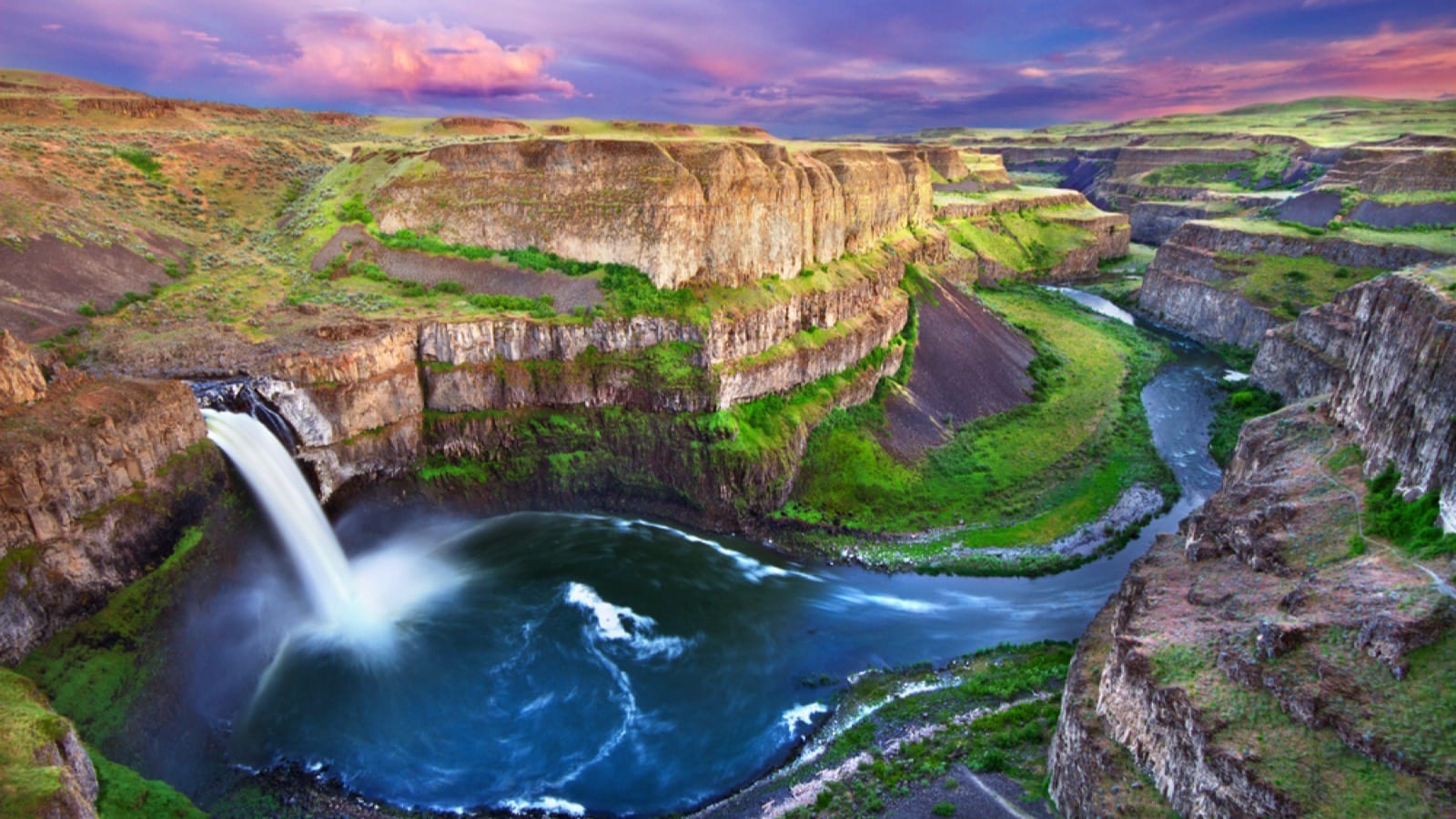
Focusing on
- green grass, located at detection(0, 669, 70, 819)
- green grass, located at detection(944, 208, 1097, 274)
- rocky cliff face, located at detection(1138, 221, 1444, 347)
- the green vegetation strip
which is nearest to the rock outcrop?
green grass, located at detection(0, 669, 70, 819)

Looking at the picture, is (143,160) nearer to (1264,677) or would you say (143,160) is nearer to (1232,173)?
(1264,677)

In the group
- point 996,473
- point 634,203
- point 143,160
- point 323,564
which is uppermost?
point 143,160

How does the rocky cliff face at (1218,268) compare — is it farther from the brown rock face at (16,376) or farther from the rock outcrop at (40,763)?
the brown rock face at (16,376)

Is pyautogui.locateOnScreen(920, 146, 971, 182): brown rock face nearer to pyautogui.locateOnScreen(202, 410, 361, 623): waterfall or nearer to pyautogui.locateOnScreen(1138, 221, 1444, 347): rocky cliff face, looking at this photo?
pyautogui.locateOnScreen(1138, 221, 1444, 347): rocky cliff face

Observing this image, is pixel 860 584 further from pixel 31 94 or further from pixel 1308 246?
pixel 31 94

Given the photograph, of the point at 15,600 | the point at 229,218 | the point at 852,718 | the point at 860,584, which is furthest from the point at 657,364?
the point at 229,218

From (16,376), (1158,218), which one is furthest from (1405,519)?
(1158,218)

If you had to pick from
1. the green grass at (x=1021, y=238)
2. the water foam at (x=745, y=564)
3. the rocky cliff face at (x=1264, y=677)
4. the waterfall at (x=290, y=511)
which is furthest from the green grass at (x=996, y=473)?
the green grass at (x=1021, y=238)
